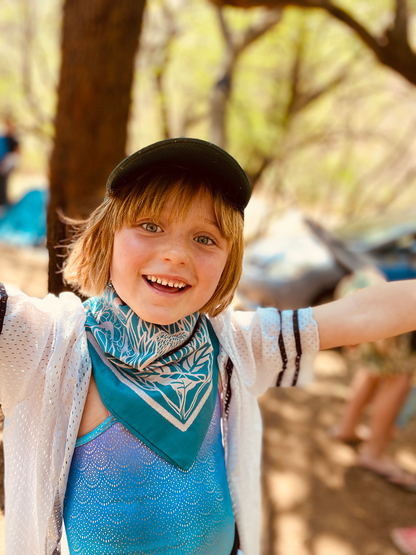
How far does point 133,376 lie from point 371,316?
0.70 metres

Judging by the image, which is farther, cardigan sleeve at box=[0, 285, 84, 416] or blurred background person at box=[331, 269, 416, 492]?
blurred background person at box=[331, 269, 416, 492]

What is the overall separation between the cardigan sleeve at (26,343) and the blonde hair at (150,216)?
18 cm

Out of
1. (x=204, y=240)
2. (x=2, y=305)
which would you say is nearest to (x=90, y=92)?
(x=204, y=240)

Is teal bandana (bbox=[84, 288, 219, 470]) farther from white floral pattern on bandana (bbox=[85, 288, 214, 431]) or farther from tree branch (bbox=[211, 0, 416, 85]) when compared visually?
tree branch (bbox=[211, 0, 416, 85])

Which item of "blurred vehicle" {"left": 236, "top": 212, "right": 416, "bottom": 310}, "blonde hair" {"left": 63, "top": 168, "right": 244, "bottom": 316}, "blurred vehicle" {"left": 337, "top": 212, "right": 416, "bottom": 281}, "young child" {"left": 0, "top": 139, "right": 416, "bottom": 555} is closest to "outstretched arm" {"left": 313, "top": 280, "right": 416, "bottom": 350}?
"young child" {"left": 0, "top": 139, "right": 416, "bottom": 555}

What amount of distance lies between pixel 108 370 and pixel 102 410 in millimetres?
99

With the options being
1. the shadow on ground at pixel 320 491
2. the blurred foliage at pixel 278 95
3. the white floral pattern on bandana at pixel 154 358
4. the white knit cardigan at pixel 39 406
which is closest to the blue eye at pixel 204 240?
the white floral pattern on bandana at pixel 154 358

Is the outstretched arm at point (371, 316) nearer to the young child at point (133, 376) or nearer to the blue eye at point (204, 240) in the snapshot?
the young child at point (133, 376)

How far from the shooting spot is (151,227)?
45.8 inches

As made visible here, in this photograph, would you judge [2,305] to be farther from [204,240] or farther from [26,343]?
[204,240]

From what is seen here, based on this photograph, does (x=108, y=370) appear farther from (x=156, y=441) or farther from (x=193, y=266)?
(x=193, y=266)

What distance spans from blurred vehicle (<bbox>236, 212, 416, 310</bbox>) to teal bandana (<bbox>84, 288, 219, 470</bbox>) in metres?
3.58

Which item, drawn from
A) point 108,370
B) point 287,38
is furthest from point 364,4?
point 108,370

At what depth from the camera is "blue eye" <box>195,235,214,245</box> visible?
120 centimetres
